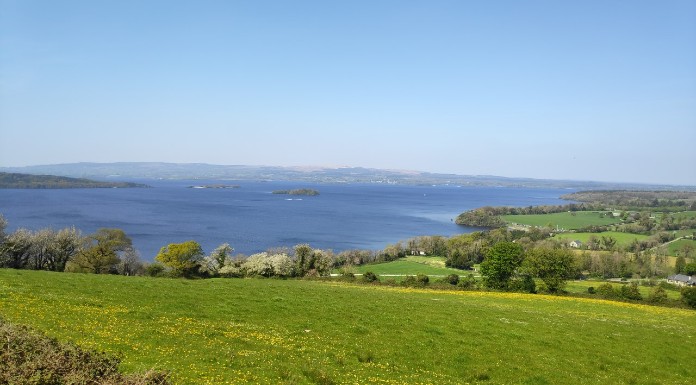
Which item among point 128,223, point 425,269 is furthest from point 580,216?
point 128,223

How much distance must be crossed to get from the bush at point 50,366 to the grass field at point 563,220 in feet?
558

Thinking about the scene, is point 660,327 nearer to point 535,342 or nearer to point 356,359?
point 535,342

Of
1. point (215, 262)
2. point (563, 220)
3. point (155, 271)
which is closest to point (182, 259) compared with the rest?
point (155, 271)

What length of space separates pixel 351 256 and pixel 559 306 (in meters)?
58.8

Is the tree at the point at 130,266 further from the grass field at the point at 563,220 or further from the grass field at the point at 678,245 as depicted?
the grass field at the point at 563,220

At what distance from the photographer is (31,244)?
47.2m

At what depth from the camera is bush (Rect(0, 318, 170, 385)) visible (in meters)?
7.37

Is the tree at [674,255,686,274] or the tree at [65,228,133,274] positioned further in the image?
the tree at [674,255,686,274]

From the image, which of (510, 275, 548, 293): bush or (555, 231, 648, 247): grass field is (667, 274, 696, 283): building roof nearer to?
(555, 231, 648, 247): grass field

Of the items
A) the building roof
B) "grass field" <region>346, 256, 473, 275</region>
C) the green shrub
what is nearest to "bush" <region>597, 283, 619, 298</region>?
the green shrub

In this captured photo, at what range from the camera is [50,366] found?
7641mm

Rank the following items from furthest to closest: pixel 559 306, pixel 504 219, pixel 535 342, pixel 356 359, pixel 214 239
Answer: pixel 504 219
pixel 214 239
pixel 559 306
pixel 535 342
pixel 356 359

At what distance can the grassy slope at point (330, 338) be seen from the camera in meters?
12.3

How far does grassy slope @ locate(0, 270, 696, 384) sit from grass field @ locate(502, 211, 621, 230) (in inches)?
6000
